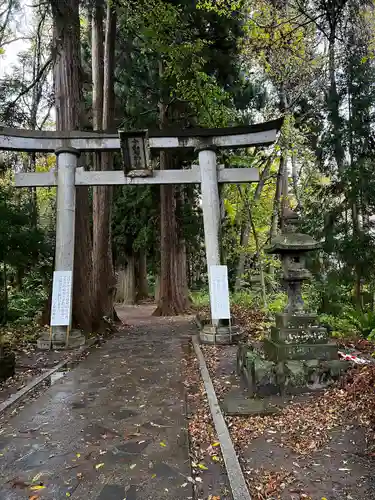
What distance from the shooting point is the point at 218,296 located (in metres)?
8.83

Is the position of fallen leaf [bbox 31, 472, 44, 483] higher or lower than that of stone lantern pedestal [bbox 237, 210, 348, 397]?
lower

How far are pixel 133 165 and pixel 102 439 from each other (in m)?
6.70

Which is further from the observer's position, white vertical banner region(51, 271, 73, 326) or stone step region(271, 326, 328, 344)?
white vertical banner region(51, 271, 73, 326)

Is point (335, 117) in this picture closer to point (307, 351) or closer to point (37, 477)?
point (307, 351)

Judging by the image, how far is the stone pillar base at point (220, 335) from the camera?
28.6 ft

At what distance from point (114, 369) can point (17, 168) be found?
7.02 meters

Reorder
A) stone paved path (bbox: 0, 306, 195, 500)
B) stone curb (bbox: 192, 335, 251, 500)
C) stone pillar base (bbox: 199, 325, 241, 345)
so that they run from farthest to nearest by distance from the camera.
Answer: stone pillar base (bbox: 199, 325, 241, 345)
stone paved path (bbox: 0, 306, 195, 500)
stone curb (bbox: 192, 335, 251, 500)

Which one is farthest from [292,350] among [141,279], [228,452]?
[141,279]

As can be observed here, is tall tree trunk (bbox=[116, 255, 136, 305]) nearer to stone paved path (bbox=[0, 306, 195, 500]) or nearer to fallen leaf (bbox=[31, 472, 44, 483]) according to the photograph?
stone paved path (bbox=[0, 306, 195, 500])

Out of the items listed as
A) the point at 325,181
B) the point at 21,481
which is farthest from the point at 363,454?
the point at 325,181

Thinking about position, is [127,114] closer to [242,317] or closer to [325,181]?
[325,181]

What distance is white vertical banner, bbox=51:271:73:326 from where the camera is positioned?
8383 mm

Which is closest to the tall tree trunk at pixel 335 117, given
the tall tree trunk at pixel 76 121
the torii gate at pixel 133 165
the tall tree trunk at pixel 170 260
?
the torii gate at pixel 133 165

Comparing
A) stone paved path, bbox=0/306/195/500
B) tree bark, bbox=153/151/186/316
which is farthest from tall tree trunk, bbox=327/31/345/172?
stone paved path, bbox=0/306/195/500
